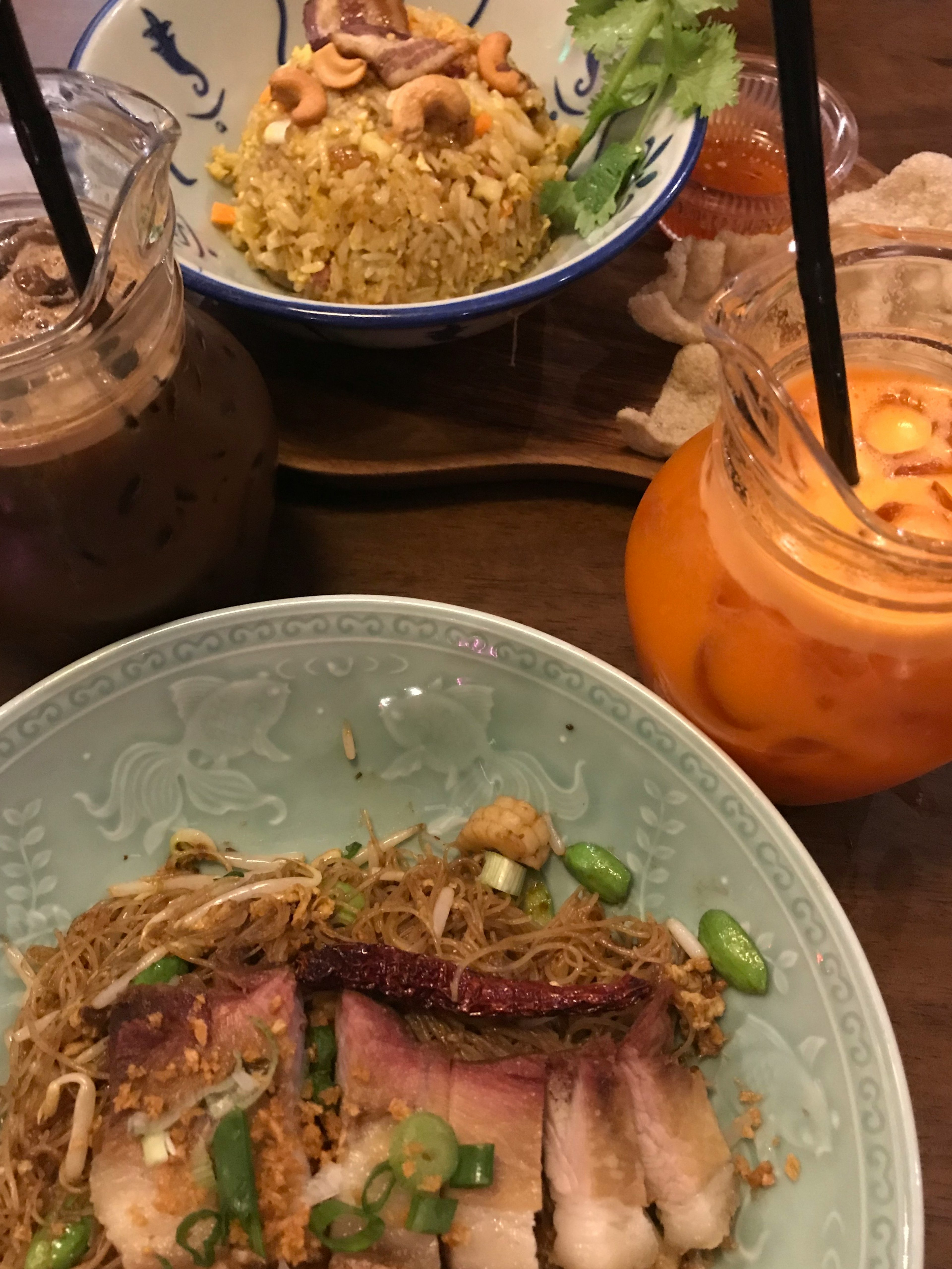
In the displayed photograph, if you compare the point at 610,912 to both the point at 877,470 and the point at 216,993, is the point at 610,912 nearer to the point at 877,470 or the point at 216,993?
the point at 216,993

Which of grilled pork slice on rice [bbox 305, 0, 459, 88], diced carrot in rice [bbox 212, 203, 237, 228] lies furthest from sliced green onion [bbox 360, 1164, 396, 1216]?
grilled pork slice on rice [bbox 305, 0, 459, 88]

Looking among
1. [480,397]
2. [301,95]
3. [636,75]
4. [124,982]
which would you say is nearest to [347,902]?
[124,982]

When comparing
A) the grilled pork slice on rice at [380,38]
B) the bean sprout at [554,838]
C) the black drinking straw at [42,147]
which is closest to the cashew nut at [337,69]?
the grilled pork slice on rice at [380,38]

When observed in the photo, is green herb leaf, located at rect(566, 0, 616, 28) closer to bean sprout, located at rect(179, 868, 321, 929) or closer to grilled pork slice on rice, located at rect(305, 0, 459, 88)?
grilled pork slice on rice, located at rect(305, 0, 459, 88)

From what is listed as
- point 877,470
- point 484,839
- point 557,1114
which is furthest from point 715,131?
point 557,1114

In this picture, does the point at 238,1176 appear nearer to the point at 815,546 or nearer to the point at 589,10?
the point at 815,546

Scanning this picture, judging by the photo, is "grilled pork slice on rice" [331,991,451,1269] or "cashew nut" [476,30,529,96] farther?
"cashew nut" [476,30,529,96]
